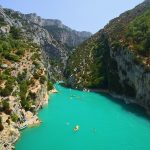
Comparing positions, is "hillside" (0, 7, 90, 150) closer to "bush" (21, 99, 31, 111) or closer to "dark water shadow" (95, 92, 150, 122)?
"bush" (21, 99, 31, 111)

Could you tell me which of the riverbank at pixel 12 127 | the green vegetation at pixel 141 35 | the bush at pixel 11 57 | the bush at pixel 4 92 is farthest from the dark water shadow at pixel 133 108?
the bush at pixel 4 92

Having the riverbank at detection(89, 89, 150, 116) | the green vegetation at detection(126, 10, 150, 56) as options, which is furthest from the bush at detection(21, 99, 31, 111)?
the green vegetation at detection(126, 10, 150, 56)

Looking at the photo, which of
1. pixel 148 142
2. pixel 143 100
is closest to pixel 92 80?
pixel 143 100

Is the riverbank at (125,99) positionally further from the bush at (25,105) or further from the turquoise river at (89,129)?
the bush at (25,105)

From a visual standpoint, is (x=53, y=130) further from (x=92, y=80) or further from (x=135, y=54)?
(x=92, y=80)

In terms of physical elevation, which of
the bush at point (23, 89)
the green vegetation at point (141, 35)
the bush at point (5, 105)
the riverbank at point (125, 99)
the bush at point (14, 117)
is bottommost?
the riverbank at point (125, 99)

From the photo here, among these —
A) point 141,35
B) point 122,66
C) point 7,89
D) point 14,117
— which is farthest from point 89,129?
point 141,35
